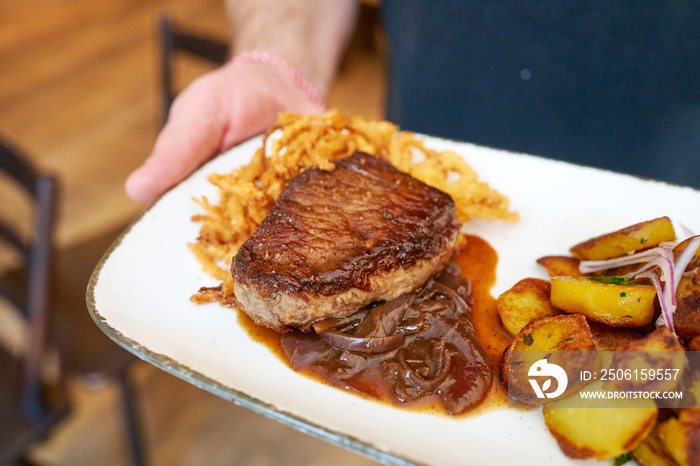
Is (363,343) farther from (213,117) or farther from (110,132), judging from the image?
(110,132)

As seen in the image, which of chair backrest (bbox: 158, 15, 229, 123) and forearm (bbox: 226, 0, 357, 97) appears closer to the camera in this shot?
forearm (bbox: 226, 0, 357, 97)

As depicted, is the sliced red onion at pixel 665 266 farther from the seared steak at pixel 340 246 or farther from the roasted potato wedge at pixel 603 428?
the seared steak at pixel 340 246

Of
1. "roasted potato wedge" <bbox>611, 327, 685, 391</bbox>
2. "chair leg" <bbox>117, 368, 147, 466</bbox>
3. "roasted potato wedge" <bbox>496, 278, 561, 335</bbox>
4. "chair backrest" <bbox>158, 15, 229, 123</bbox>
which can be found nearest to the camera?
"roasted potato wedge" <bbox>611, 327, 685, 391</bbox>

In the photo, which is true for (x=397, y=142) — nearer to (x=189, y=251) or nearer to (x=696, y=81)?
(x=189, y=251)

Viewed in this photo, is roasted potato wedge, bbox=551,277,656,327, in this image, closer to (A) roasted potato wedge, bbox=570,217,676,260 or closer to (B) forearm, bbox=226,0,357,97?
(A) roasted potato wedge, bbox=570,217,676,260

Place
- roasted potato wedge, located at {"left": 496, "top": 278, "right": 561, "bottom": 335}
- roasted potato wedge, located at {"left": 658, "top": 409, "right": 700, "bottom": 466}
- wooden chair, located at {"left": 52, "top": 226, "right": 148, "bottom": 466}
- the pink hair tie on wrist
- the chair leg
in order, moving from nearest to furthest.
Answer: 1. roasted potato wedge, located at {"left": 658, "top": 409, "right": 700, "bottom": 466}
2. roasted potato wedge, located at {"left": 496, "top": 278, "right": 561, "bottom": 335}
3. wooden chair, located at {"left": 52, "top": 226, "right": 148, "bottom": 466}
4. the pink hair tie on wrist
5. the chair leg

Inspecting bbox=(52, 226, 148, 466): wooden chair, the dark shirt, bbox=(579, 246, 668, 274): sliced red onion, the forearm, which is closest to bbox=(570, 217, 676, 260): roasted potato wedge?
bbox=(579, 246, 668, 274): sliced red onion

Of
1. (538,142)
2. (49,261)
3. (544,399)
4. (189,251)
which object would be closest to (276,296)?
(189,251)
